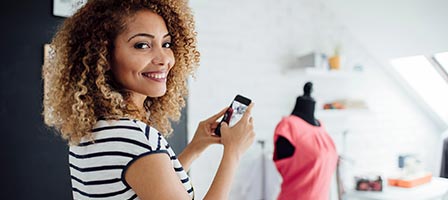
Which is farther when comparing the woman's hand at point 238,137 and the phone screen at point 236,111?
the phone screen at point 236,111

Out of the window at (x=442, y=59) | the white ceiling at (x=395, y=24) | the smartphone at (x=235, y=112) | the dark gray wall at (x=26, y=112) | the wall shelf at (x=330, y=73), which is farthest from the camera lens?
the wall shelf at (x=330, y=73)

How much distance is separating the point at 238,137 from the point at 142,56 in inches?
10.4

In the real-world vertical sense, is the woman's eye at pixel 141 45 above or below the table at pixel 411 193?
above

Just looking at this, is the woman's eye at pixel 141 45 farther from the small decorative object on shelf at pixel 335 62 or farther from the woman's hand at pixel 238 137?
the small decorative object on shelf at pixel 335 62

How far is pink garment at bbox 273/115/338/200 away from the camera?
4.88 ft

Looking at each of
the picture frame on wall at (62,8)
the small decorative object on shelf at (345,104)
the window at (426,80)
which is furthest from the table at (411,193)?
the picture frame on wall at (62,8)

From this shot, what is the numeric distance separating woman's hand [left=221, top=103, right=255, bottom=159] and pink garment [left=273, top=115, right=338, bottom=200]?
0.72 m

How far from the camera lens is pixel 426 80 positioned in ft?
6.59

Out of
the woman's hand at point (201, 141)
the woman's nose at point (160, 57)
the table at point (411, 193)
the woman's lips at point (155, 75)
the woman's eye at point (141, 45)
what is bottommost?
the table at point (411, 193)

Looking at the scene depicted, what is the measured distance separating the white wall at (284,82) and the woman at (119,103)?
0.99m

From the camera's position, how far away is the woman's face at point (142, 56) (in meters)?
0.72

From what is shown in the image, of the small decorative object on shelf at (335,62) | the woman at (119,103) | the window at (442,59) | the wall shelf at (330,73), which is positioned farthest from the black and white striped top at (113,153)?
the small decorative object on shelf at (335,62)

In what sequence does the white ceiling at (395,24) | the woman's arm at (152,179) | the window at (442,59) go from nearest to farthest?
1. the woman's arm at (152,179)
2. the white ceiling at (395,24)
3. the window at (442,59)

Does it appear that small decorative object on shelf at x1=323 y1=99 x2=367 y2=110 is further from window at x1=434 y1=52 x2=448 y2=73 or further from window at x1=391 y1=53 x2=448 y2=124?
window at x1=434 y1=52 x2=448 y2=73
